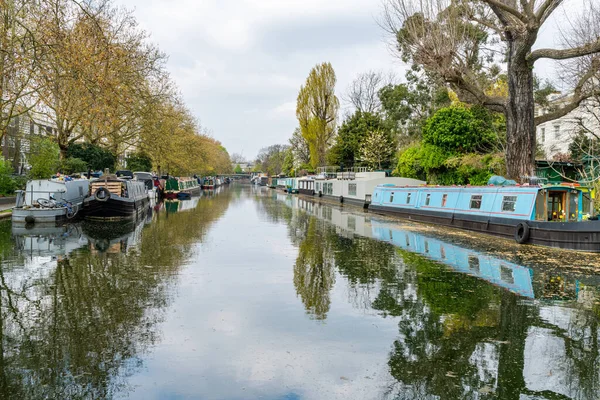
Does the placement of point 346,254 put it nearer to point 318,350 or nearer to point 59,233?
point 318,350

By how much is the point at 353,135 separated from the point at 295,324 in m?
50.7

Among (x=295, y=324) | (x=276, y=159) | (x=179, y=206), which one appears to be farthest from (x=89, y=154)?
(x=276, y=159)

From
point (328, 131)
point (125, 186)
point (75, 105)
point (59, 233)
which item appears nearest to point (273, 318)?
point (59, 233)

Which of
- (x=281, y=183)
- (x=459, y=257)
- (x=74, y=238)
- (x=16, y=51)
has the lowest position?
(x=459, y=257)

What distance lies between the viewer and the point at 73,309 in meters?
8.08

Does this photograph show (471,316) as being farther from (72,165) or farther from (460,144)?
(72,165)

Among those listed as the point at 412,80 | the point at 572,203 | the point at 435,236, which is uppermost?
the point at 412,80

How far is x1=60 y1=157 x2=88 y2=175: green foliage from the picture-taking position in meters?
34.0

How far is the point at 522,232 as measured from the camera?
17.7 m

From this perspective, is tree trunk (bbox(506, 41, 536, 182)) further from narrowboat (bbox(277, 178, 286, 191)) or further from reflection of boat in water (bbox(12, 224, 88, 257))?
narrowboat (bbox(277, 178, 286, 191))

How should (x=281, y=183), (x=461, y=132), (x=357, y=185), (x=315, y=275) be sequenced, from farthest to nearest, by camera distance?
(x=281, y=183) < (x=357, y=185) < (x=461, y=132) < (x=315, y=275)

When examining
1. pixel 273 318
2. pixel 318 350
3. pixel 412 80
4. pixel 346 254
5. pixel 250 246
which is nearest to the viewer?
pixel 318 350

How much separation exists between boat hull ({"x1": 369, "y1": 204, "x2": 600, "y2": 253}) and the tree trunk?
93.9 inches

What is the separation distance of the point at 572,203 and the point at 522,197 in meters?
1.65
